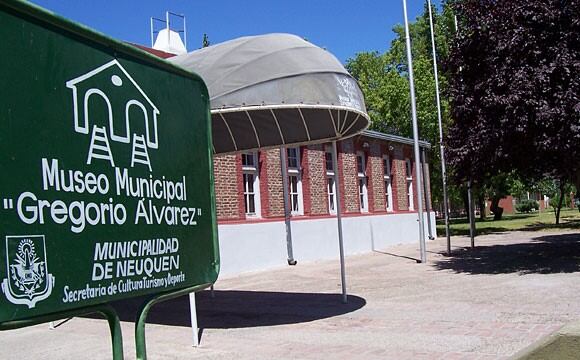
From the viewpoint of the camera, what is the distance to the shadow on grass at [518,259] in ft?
48.8

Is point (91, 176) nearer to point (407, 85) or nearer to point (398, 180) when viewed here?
point (398, 180)

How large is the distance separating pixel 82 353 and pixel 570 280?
946cm

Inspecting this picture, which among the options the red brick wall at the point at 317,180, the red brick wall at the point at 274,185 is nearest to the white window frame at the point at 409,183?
the red brick wall at the point at 317,180

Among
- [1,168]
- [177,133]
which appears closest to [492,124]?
[177,133]

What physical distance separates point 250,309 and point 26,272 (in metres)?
9.15

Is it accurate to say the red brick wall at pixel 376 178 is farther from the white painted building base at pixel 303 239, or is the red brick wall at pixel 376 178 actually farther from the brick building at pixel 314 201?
the white painted building base at pixel 303 239

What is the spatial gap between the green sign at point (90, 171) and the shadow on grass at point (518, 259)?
1289 centimetres

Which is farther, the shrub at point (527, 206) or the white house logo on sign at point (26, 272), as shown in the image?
the shrub at point (527, 206)

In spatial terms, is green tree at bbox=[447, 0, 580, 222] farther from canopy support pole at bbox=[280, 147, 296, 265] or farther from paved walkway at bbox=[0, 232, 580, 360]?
canopy support pole at bbox=[280, 147, 296, 265]

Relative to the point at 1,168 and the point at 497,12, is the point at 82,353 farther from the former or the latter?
the point at 497,12

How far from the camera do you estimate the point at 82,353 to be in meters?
7.87

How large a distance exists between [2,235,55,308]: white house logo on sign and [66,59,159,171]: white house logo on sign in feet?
1.32

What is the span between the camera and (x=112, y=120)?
95.2 inches

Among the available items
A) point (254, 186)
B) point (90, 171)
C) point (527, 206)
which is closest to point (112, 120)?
point (90, 171)
